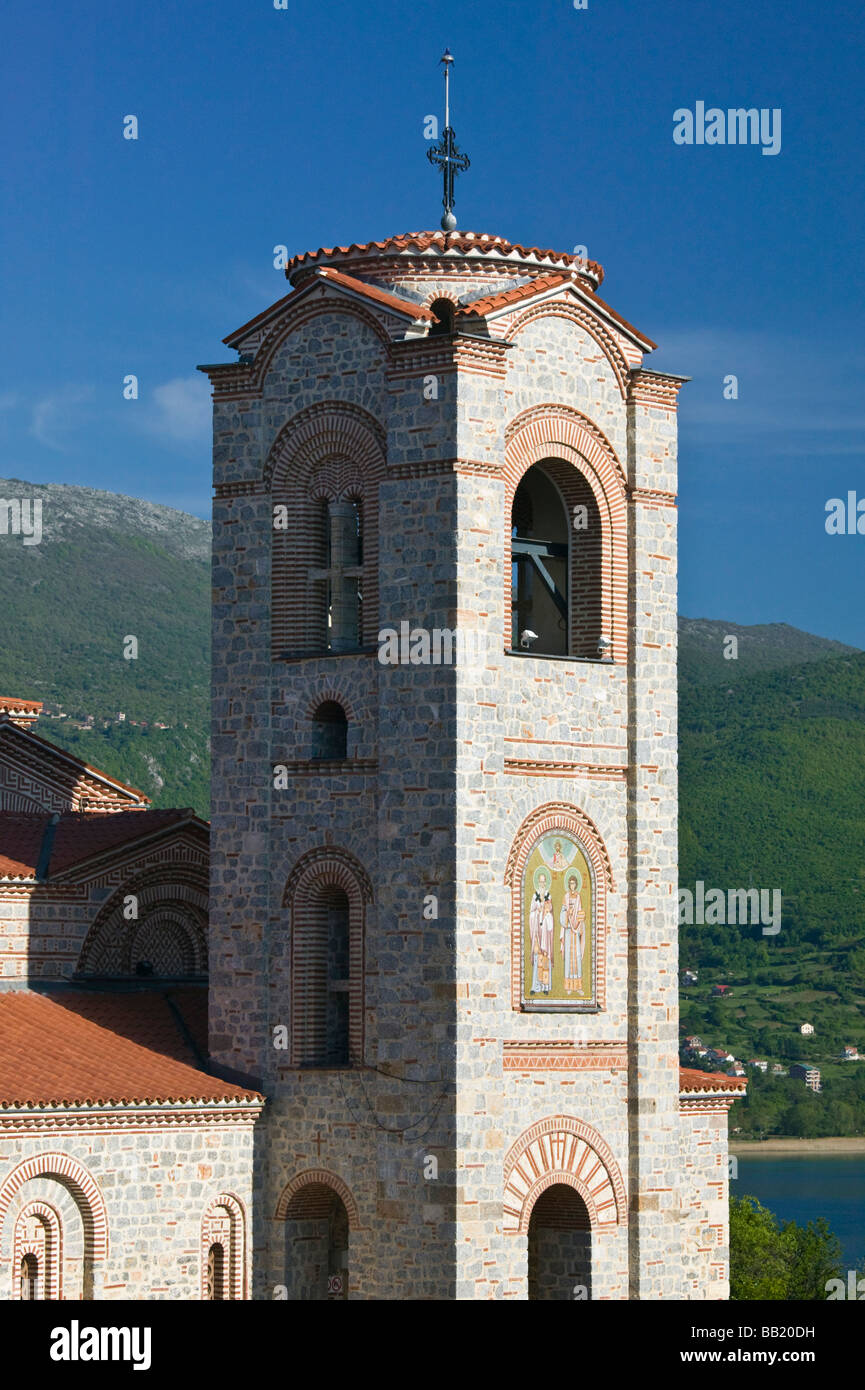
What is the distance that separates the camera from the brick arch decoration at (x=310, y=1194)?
1175 inches

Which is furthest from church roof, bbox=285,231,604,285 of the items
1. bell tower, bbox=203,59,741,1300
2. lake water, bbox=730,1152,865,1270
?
lake water, bbox=730,1152,865,1270

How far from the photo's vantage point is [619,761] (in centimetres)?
3138

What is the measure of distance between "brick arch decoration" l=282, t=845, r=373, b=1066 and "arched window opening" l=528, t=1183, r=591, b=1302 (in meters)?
3.21

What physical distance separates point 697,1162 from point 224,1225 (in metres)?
6.76

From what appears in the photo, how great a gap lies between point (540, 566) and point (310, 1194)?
8428 millimetres

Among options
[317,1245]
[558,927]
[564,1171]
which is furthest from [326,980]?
[564,1171]

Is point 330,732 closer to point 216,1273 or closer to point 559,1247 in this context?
point 216,1273

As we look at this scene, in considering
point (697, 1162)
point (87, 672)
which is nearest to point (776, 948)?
point (87, 672)

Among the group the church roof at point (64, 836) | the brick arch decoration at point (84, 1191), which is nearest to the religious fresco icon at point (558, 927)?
the brick arch decoration at point (84, 1191)

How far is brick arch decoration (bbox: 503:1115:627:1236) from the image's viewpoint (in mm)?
29594

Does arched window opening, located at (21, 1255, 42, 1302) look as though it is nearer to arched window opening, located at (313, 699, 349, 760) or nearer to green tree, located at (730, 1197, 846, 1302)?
arched window opening, located at (313, 699, 349, 760)

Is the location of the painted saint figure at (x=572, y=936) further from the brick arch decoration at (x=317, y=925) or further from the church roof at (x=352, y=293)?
the church roof at (x=352, y=293)

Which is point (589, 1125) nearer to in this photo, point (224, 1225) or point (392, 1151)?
point (392, 1151)

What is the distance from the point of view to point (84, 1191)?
93.1 feet
